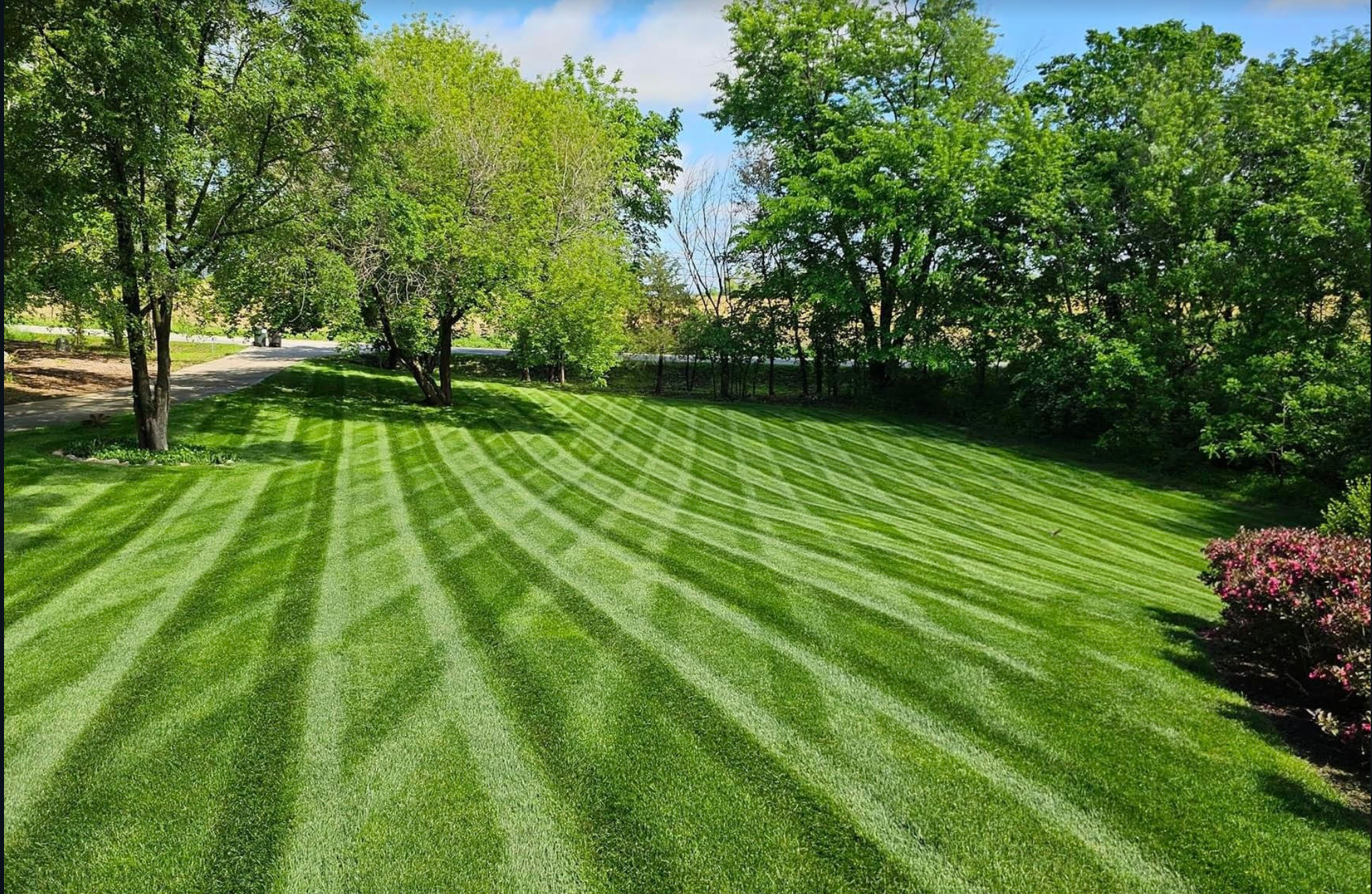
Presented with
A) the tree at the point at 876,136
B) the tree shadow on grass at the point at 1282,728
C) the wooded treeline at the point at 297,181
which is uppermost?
the tree at the point at 876,136

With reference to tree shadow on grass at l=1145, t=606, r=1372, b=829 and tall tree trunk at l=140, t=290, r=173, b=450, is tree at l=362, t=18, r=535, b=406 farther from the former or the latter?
tree shadow on grass at l=1145, t=606, r=1372, b=829

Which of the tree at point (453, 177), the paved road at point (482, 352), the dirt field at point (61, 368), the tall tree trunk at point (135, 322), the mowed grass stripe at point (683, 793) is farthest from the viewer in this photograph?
the paved road at point (482, 352)

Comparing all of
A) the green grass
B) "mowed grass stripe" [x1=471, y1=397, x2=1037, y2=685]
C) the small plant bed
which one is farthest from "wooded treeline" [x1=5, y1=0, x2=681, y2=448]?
"mowed grass stripe" [x1=471, y1=397, x2=1037, y2=685]

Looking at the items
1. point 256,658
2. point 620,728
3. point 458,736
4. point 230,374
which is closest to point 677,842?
point 620,728

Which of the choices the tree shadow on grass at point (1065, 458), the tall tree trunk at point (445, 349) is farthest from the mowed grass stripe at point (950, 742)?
the tall tree trunk at point (445, 349)

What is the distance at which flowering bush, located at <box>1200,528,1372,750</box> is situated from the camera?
453cm

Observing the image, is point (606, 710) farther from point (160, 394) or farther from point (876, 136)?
point (876, 136)

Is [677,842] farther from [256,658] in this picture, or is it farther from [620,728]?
[256,658]

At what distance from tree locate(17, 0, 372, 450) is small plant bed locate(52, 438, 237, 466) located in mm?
329

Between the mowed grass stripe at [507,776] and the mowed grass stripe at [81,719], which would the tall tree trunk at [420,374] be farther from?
the mowed grass stripe at [507,776]

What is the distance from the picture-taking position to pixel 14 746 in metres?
4.32

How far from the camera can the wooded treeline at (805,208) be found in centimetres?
1012

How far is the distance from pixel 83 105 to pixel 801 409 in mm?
22249

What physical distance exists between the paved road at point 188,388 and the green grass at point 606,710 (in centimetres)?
501
